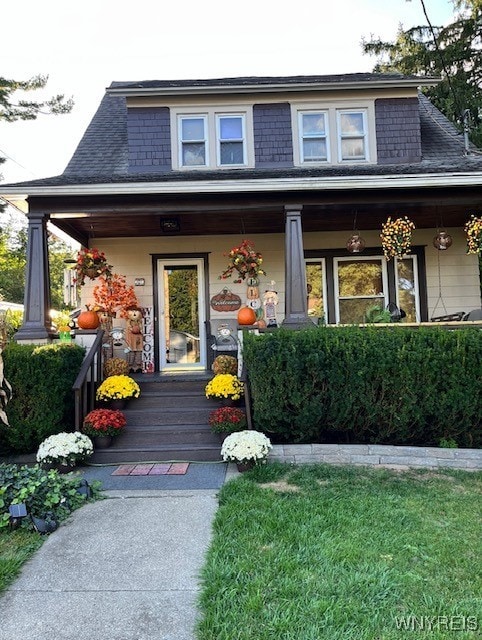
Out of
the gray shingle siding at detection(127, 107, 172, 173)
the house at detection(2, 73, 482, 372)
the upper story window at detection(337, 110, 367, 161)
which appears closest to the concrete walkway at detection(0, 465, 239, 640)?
the house at detection(2, 73, 482, 372)

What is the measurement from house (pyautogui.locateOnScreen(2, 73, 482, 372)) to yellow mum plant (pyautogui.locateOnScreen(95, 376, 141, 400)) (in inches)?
52.2

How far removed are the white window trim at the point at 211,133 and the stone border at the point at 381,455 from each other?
506 cm

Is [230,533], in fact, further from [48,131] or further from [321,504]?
[48,131]

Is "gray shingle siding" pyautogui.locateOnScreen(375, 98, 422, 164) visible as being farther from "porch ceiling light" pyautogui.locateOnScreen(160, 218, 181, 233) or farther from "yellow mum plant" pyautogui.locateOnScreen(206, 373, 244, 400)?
"yellow mum plant" pyautogui.locateOnScreen(206, 373, 244, 400)

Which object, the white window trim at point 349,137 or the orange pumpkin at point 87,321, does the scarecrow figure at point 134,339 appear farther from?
the white window trim at point 349,137

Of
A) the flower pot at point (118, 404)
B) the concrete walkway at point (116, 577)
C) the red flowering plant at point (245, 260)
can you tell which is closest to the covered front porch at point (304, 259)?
the red flowering plant at point (245, 260)

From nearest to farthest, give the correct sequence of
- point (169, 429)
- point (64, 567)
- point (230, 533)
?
point (64, 567) < point (230, 533) < point (169, 429)

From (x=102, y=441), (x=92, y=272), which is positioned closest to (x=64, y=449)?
(x=102, y=441)

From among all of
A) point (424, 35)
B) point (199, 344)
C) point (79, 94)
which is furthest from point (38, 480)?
point (424, 35)

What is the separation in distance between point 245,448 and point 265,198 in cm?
362

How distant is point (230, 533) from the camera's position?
3070 millimetres

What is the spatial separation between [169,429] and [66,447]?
1263mm

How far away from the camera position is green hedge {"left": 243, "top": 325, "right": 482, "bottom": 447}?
190 inches

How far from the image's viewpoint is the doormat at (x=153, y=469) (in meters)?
4.55
